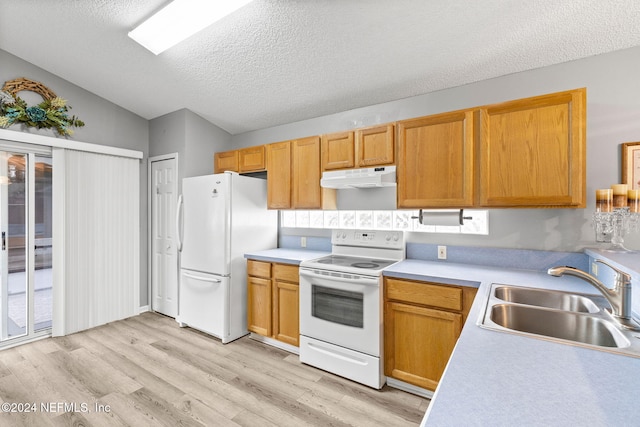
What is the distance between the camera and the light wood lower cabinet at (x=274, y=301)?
9.08 ft

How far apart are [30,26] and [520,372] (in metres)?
4.17

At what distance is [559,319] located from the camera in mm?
1308

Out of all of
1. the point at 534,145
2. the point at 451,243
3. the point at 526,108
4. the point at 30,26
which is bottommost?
the point at 451,243

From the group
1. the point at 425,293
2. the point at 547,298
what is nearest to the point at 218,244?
the point at 425,293

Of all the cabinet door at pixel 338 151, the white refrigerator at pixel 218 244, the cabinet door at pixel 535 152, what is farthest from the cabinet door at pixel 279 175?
the cabinet door at pixel 535 152

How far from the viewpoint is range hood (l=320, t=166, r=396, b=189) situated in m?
2.46

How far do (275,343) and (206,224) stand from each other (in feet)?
4.76

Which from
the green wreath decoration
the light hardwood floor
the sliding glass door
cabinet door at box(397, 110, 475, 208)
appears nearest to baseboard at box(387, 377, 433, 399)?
the light hardwood floor

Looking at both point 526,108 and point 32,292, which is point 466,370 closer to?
point 526,108

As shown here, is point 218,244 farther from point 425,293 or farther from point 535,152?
point 535,152

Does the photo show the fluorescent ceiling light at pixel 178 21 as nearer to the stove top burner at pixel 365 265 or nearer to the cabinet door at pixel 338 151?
the cabinet door at pixel 338 151

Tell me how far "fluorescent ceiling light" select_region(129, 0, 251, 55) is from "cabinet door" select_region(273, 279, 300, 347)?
2266 millimetres

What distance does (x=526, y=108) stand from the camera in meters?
1.98

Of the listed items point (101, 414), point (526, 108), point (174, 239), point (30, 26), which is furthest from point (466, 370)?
point (30, 26)
